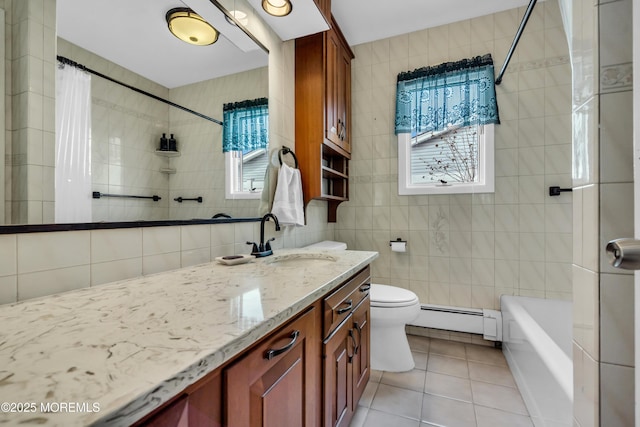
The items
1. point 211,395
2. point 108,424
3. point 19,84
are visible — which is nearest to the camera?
point 108,424

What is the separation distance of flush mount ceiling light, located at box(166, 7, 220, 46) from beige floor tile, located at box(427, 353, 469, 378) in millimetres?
2360

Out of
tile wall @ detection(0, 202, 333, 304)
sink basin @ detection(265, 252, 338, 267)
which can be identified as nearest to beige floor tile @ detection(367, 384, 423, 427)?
sink basin @ detection(265, 252, 338, 267)

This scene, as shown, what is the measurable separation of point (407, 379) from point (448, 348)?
0.60 m

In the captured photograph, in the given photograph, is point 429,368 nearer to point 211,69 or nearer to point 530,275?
point 530,275

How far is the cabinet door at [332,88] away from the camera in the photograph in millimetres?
2064

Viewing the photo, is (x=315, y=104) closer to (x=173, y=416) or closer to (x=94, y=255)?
(x=94, y=255)

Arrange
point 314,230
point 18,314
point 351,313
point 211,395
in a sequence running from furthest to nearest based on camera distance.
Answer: point 314,230 < point 351,313 < point 18,314 < point 211,395

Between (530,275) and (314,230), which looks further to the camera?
(314,230)

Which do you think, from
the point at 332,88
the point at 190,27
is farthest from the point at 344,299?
the point at 332,88

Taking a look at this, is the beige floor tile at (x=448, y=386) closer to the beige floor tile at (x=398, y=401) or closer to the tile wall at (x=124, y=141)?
the beige floor tile at (x=398, y=401)

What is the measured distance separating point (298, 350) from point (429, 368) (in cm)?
150


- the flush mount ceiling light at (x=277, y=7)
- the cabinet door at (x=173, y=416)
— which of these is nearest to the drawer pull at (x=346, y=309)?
the cabinet door at (x=173, y=416)

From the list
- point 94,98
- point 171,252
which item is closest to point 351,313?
point 171,252

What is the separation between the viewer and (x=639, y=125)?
1.75 ft
